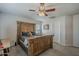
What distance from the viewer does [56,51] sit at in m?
1.85

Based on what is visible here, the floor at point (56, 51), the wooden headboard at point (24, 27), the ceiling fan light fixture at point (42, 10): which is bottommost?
the floor at point (56, 51)

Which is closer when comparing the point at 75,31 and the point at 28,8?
the point at 28,8

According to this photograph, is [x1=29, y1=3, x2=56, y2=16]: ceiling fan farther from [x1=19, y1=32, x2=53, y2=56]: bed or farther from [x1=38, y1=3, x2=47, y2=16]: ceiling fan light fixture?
[x1=19, y1=32, x2=53, y2=56]: bed

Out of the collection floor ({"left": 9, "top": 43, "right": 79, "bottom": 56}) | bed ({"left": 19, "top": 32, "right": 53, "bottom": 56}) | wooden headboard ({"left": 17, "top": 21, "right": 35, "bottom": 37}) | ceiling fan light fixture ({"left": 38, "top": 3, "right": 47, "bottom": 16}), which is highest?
ceiling fan light fixture ({"left": 38, "top": 3, "right": 47, "bottom": 16})

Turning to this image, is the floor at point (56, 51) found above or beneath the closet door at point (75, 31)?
beneath

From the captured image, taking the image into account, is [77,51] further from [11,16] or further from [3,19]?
[3,19]

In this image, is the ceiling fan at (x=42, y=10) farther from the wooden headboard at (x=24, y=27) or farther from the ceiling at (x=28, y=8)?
the wooden headboard at (x=24, y=27)

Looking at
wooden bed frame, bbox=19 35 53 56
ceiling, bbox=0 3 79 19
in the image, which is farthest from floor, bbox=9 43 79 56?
ceiling, bbox=0 3 79 19

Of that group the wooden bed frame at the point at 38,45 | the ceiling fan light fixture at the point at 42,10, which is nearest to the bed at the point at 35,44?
the wooden bed frame at the point at 38,45

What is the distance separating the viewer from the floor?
5.80 feet

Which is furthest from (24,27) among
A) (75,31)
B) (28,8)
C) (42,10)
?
(75,31)

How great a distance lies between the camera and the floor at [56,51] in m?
1.77

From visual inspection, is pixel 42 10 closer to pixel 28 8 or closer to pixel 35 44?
pixel 28 8

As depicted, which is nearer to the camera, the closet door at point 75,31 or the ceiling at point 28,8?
the ceiling at point 28,8
